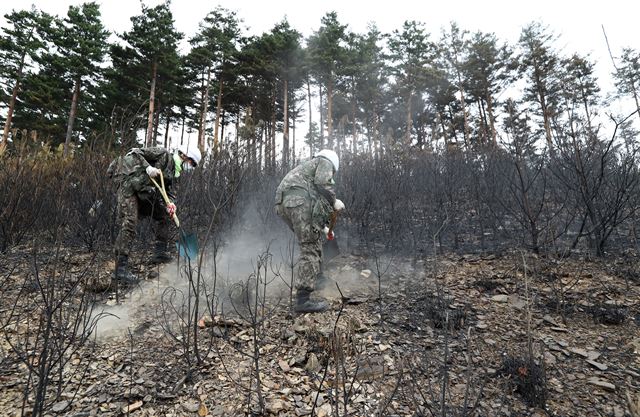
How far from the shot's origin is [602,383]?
1949mm

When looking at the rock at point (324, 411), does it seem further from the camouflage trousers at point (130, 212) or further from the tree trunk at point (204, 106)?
the tree trunk at point (204, 106)

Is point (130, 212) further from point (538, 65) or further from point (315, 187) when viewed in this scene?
point (538, 65)

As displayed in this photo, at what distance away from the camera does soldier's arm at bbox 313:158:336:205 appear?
3260 mm

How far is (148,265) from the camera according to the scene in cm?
396

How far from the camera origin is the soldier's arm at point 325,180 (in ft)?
10.7

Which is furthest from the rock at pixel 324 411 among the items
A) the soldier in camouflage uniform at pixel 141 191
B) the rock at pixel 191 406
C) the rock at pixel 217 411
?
the soldier in camouflage uniform at pixel 141 191

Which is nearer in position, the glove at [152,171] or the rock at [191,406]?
the rock at [191,406]

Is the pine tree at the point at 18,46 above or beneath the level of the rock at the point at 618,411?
above

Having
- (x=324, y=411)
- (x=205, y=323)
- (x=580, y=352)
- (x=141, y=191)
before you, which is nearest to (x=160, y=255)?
(x=141, y=191)

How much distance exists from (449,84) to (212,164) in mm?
19167

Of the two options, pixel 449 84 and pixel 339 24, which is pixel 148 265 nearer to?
pixel 339 24

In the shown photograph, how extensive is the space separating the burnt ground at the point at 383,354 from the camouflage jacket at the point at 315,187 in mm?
967

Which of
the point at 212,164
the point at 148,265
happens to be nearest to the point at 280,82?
the point at 212,164

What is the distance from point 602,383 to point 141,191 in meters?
4.46
